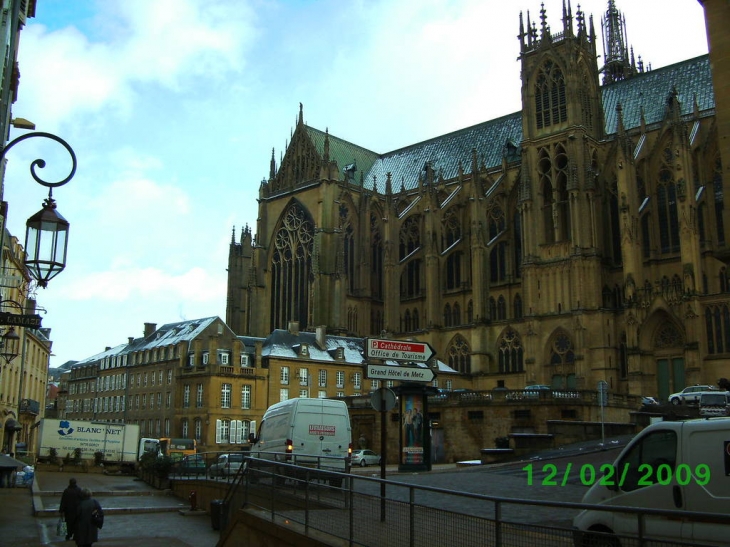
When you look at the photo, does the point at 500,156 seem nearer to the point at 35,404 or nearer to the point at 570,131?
the point at 570,131

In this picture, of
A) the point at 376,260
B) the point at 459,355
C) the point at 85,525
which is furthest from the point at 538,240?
the point at 85,525

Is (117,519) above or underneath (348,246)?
underneath

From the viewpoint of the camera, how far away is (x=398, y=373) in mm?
16500

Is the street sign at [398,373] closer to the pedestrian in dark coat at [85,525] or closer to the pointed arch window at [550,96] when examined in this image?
the pedestrian in dark coat at [85,525]

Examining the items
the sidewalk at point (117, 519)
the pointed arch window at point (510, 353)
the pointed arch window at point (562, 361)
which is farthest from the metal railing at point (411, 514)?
the pointed arch window at point (510, 353)

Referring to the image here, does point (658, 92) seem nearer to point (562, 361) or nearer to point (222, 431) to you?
point (562, 361)

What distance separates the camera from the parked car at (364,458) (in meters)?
37.7

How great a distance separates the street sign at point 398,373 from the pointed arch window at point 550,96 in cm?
4361

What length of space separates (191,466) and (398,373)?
16.9m

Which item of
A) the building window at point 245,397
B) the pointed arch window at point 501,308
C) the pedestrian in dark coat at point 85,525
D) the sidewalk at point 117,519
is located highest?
the pointed arch window at point 501,308

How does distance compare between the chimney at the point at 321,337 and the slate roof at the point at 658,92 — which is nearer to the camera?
the slate roof at the point at 658,92

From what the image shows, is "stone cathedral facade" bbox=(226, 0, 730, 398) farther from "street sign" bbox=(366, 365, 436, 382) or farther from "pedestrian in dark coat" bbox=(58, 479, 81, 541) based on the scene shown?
"pedestrian in dark coat" bbox=(58, 479, 81, 541)

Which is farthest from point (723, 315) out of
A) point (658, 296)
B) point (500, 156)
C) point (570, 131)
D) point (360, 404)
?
point (500, 156)

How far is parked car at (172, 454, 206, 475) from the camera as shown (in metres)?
29.6
